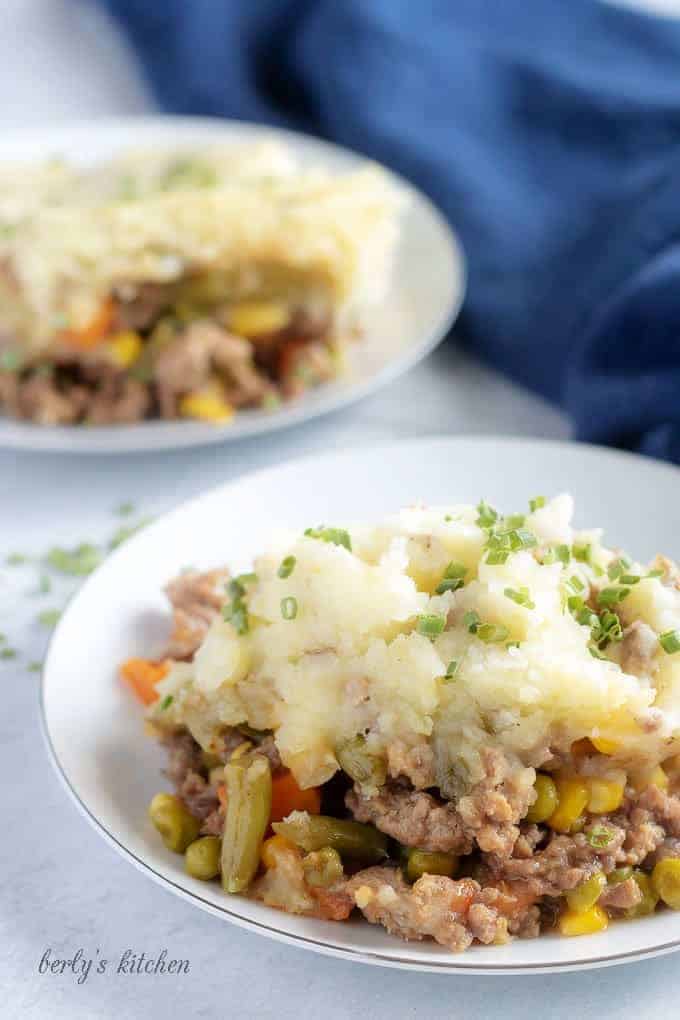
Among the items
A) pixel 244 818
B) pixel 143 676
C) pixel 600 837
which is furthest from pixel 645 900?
pixel 143 676

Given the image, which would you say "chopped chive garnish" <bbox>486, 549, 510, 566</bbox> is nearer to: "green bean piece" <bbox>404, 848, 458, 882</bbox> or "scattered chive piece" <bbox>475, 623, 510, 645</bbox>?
"scattered chive piece" <bbox>475, 623, 510, 645</bbox>

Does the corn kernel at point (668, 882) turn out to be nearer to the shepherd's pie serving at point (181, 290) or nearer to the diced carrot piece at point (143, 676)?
the diced carrot piece at point (143, 676)

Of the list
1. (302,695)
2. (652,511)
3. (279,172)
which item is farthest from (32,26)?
(302,695)

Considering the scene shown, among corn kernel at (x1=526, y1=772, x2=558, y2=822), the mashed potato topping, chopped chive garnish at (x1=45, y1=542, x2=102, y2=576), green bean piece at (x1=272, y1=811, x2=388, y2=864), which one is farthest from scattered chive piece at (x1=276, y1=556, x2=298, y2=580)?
chopped chive garnish at (x1=45, y1=542, x2=102, y2=576)

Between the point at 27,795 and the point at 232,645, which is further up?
the point at 232,645

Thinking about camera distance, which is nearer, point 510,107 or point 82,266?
point 82,266

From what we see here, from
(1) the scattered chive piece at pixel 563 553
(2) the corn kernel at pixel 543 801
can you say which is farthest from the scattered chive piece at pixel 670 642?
(2) the corn kernel at pixel 543 801

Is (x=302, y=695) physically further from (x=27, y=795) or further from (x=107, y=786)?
(x=27, y=795)
